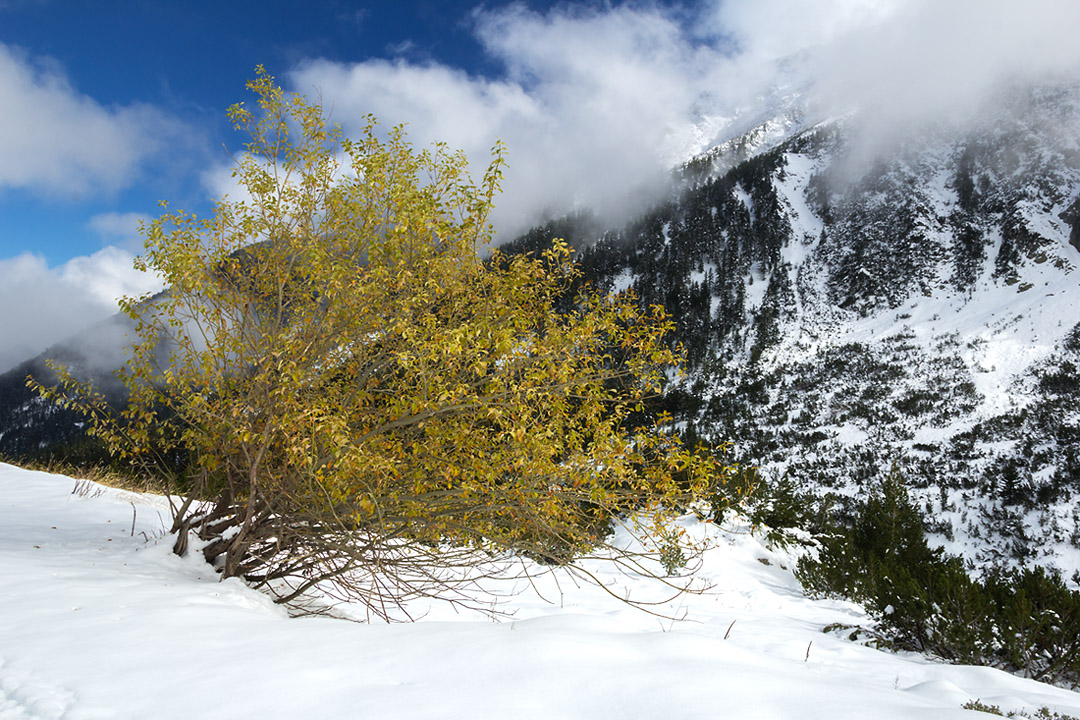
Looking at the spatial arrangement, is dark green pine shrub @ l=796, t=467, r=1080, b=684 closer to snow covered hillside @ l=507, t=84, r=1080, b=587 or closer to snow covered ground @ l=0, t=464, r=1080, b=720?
snow covered ground @ l=0, t=464, r=1080, b=720

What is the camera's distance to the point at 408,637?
3.00 meters

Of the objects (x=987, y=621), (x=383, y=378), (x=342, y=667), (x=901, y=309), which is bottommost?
(x=987, y=621)

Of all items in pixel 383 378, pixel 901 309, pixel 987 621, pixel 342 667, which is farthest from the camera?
pixel 901 309

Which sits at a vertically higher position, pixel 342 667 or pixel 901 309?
pixel 901 309

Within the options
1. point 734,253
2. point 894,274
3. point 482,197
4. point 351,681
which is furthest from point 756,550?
point 734,253

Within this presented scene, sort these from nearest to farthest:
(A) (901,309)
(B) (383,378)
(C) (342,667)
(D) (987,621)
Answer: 1. (C) (342,667)
2. (B) (383,378)
3. (D) (987,621)
4. (A) (901,309)

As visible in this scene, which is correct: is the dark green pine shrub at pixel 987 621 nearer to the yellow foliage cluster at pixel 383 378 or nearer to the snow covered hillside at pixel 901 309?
the yellow foliage cluster at pixel 383 378

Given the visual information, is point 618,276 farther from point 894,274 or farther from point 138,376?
point 138,376

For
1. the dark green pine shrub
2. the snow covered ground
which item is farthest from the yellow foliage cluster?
the dark green pine shrub

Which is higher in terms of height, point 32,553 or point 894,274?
point 894,274

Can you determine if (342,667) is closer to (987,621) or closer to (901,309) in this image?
(987,621)

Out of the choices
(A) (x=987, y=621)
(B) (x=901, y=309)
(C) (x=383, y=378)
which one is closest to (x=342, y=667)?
(C) (x=383, y=378)

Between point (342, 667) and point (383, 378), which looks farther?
point (383, 378)

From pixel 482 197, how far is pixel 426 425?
224 cm
